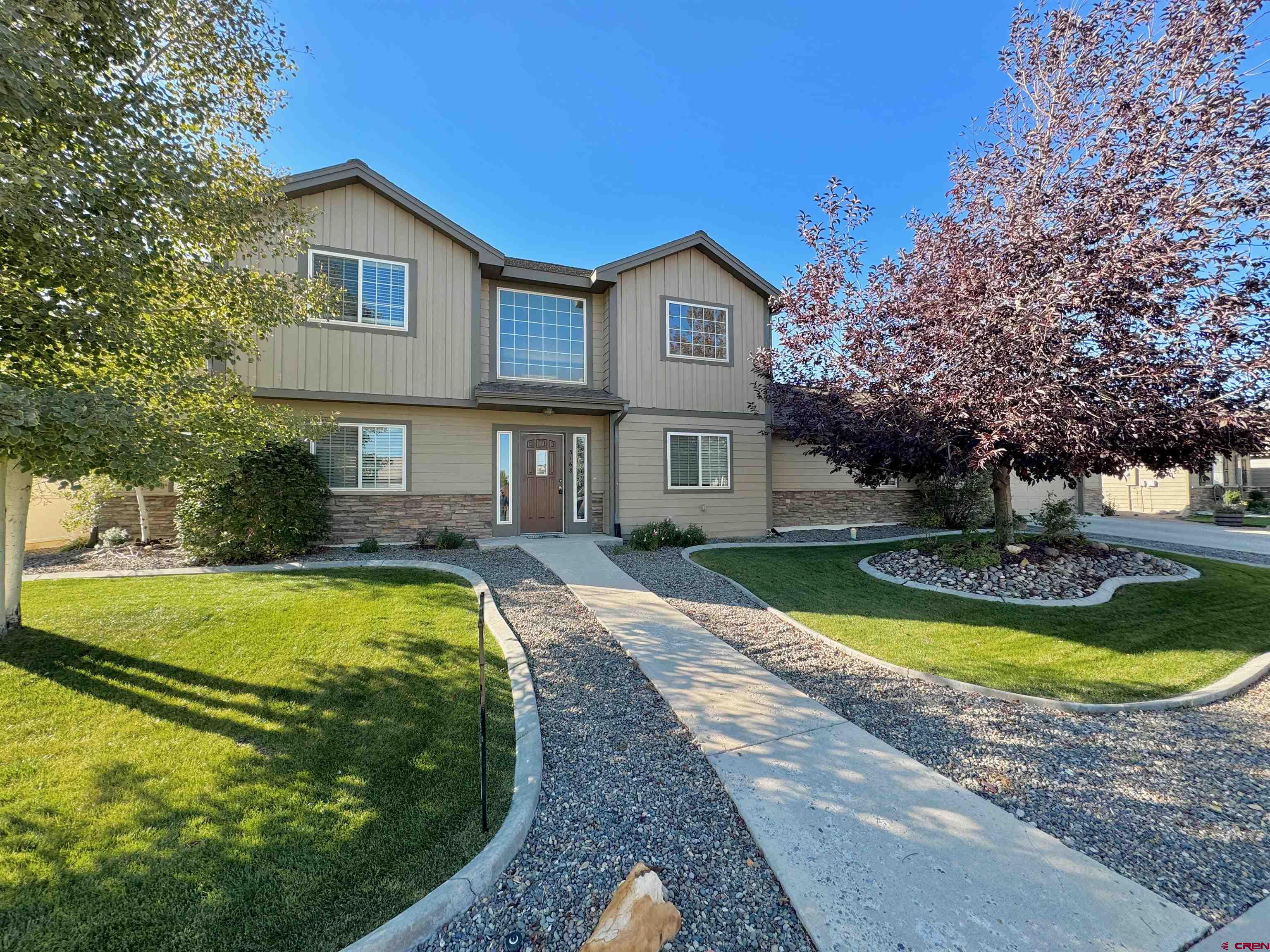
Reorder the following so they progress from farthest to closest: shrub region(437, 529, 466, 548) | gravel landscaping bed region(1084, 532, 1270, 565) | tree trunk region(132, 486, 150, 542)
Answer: gravel landscaping bed region(1084, 532, 1270, 565)
shrub region(437, 529, 466, 548)
tree trunk region(132, 486, 150, 542)

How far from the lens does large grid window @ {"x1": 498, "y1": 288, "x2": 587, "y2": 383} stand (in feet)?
36.7

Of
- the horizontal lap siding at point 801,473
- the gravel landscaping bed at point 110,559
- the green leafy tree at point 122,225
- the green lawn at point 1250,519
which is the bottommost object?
the green lawn at point 1250,519

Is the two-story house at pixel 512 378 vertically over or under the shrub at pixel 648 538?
over

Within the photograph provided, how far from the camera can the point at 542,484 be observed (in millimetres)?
11422

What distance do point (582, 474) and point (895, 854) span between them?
967cm

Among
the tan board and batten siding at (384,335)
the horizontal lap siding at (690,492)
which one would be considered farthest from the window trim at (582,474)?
the tan board and batten siding at (384,335)

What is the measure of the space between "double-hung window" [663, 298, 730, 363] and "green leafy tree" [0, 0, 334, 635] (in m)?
8.02

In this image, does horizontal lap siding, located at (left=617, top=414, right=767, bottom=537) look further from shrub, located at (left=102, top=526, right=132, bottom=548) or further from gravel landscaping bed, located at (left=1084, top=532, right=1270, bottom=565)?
shrub, located at (left=102, top=526, right=132, bottom=548)

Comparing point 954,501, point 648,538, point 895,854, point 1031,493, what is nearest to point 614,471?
point 648,538

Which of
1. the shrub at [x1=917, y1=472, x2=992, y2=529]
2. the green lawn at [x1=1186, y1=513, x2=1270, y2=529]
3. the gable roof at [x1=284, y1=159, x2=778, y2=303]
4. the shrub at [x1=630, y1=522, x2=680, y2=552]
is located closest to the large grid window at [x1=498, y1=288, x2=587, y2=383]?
the gable roof at [x1=284, y1=159, x2=778, y2=303]

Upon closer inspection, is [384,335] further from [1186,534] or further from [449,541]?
[1186,534]

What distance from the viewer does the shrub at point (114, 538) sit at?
936 cm

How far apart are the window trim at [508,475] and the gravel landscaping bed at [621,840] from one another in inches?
266

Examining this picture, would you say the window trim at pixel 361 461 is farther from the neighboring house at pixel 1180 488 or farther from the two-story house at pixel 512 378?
the neighboring house at pixel 1180 488
